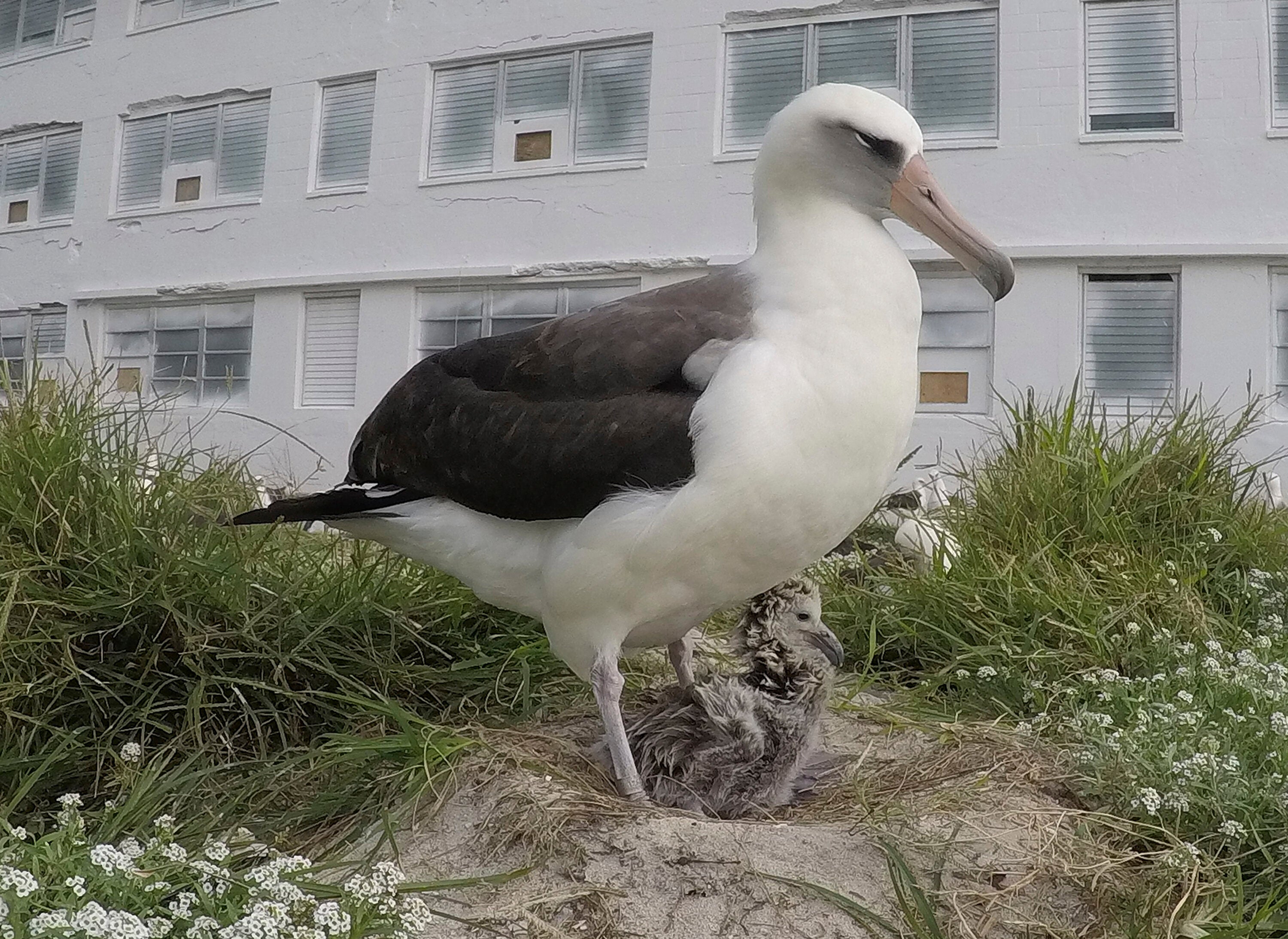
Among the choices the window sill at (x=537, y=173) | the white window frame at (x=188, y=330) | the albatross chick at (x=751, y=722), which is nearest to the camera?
the albatross chick at (x=751, y=722)

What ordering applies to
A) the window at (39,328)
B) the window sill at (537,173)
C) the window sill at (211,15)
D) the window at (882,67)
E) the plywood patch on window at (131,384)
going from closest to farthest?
the plywood patch on window at (131,384), the window at (882,67), the window sill at (537,173), the window at (39,328), the window sill at (211,15)

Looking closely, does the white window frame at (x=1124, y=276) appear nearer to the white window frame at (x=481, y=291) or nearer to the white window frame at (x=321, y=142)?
Answer: the white window frame at (x=481, y=291)

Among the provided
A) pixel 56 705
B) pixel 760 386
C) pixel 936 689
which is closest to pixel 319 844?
pixel 56 705

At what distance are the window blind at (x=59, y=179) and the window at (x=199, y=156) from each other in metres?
0.29

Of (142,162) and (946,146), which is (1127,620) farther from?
(142,162)

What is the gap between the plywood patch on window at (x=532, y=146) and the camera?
6.81 m

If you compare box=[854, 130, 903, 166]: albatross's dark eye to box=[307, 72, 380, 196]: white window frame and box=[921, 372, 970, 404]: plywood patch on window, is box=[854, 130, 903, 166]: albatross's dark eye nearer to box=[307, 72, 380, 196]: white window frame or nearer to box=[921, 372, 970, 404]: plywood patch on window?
box=[921, 372, 970, 404]: plywood patch on window

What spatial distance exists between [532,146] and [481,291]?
39.7 inches

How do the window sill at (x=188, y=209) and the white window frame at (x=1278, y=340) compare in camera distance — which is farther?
the window sill at (x=188, y=209)

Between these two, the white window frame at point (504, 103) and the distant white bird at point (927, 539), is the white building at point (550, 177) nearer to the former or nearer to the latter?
the white window frame at point (504, 103)

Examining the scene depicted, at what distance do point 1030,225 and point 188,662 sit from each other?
15.1 feet

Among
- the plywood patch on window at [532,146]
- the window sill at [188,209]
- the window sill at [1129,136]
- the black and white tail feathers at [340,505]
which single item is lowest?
the black and white tail feathers at [340,505]

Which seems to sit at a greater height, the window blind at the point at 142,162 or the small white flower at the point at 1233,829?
the window blind at the point at 142,162

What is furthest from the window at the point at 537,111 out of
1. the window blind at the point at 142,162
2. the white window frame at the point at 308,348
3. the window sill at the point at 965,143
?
the window blind at the point at 142,162
